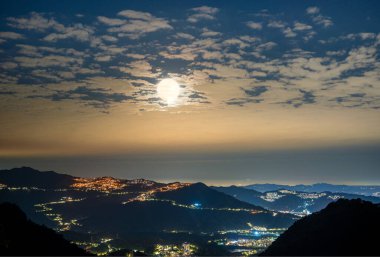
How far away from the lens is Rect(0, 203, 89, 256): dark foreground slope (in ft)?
234

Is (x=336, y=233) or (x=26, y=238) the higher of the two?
(x=336, y=233)

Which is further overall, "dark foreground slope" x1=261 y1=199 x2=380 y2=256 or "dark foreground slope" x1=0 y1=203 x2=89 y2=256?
"dark foreground slope" x1=261 y1=199 x2=380 y2=256

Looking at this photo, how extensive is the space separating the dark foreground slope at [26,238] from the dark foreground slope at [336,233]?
175 ft

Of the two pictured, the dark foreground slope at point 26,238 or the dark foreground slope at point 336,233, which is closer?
the dark foreground slope at point 26,238

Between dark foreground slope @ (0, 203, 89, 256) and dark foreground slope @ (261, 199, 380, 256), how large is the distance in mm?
53306

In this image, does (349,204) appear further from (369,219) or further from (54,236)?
(54,236)

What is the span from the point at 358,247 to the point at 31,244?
6955cm

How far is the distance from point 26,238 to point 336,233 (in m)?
71.9

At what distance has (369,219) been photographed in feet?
276

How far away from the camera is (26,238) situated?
3095 inches

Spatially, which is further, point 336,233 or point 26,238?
point 336,233

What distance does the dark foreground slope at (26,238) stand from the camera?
234 feet

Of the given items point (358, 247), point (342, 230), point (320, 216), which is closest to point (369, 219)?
point (342, 230)

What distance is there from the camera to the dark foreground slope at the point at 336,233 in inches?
A: 3002
